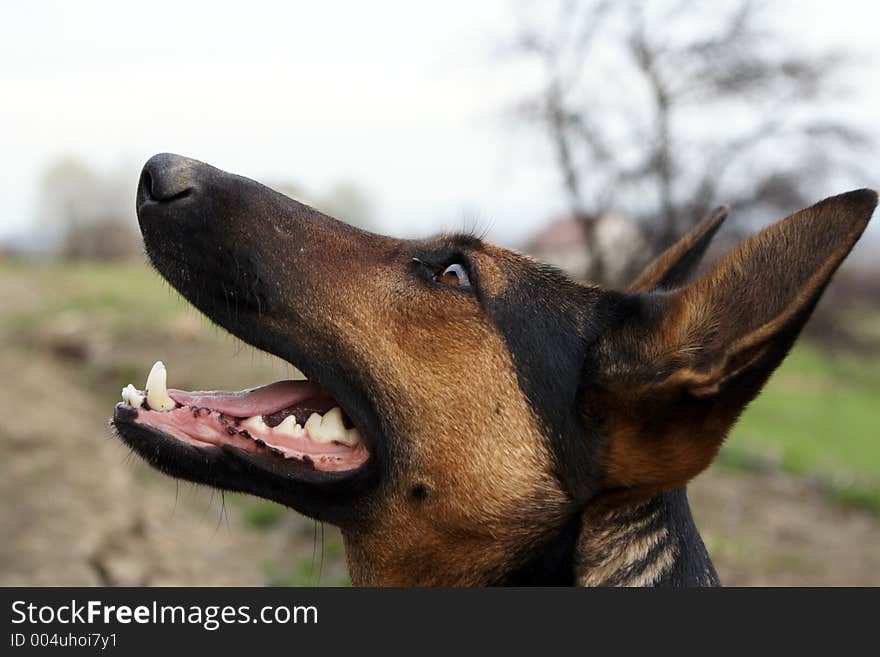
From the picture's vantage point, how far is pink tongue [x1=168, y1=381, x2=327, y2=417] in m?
3.33

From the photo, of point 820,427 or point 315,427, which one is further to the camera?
point 820,427

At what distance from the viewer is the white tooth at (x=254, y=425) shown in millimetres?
3287

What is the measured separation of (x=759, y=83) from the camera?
328 inches

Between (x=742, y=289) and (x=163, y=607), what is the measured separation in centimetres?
255

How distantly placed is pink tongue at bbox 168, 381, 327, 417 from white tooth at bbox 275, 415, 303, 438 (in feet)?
0.19

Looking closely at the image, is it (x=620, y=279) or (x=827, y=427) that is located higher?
(x=620, y=279)

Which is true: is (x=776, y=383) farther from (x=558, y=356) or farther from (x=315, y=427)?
(x=315, y=427)

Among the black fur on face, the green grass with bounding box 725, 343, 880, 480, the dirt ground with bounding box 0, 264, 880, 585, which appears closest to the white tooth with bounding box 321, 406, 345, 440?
the black fur on face

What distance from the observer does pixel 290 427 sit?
11.0 ft

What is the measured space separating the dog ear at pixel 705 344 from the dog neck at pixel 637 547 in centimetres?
14

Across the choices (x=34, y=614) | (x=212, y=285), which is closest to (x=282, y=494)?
(x=212, y=285)

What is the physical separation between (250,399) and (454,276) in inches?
33.5

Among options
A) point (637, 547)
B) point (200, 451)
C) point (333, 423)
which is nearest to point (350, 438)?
point (333, 423)

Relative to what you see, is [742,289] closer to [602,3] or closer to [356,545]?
[356,545]
